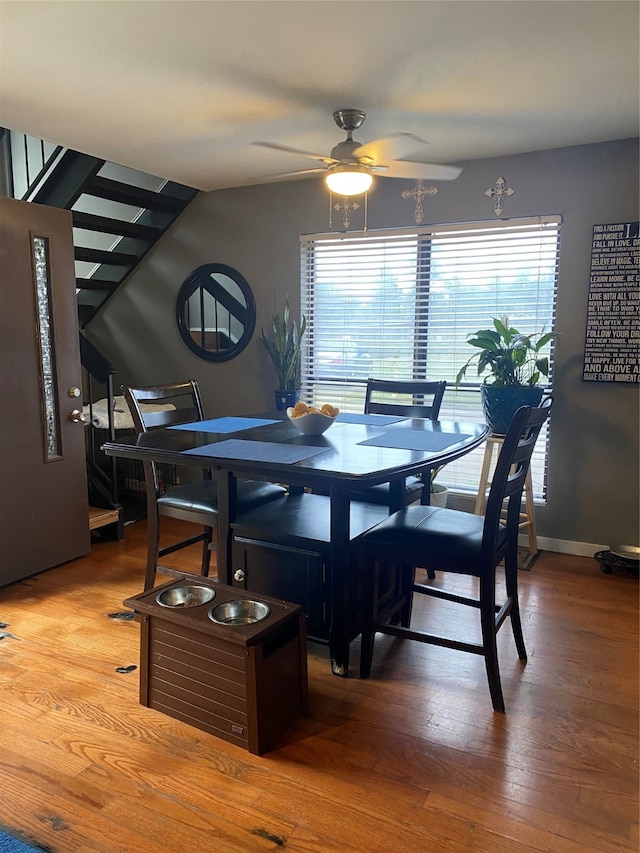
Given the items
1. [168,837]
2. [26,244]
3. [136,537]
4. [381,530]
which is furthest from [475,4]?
[136,537]

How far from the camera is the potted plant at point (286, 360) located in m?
4.30

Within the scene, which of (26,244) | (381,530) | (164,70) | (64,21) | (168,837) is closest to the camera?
(168,837)

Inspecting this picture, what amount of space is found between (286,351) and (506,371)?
156 cm

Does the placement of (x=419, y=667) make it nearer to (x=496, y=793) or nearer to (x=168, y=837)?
(x=496, y=793)

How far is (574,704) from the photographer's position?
85.0 inches

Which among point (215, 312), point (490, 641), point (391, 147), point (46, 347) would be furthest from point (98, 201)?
point (490, 641)

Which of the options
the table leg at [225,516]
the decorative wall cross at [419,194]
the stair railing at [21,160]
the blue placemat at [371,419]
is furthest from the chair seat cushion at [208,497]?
the stair railing at [21,160]

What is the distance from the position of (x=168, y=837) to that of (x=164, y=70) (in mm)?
2673

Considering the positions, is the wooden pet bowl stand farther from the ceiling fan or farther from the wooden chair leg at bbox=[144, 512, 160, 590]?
the ceiling fan

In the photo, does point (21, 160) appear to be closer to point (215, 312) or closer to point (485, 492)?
point (215, 312)

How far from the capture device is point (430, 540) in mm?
2176

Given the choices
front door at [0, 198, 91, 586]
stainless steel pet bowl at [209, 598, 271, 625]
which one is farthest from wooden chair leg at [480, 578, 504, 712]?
front door at [0, 198, 91, 586]

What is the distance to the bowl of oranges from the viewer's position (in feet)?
8.49

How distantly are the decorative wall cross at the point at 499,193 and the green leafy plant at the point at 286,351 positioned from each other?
1.45m
